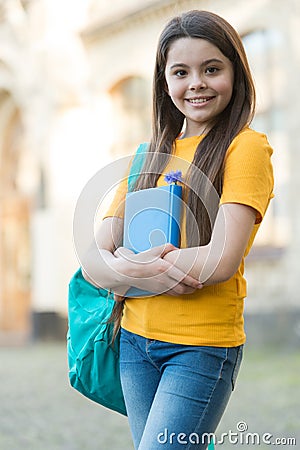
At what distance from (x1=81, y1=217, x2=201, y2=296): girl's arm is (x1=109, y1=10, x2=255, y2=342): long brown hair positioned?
0.10 metres

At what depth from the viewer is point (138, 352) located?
2178 mm

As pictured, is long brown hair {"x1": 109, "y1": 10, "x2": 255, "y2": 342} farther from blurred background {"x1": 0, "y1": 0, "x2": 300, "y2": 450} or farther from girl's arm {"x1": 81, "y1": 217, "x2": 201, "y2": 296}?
blurred background {"x1": 0, "y1": 0, "x2": 300, "y2": 450}

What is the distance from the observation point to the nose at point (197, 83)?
84.7 inches

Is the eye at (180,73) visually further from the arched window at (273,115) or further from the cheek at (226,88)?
the arched window at (273,115)

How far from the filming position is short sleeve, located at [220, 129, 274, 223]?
2.06 metres

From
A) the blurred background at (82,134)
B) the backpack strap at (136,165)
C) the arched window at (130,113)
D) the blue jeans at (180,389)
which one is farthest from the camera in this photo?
the arched window at (130,113)

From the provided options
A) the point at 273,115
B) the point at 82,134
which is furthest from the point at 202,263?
the point at 82,134

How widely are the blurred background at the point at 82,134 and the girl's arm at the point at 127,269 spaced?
7.31m

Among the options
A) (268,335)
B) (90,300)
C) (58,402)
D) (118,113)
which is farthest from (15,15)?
(90,300)

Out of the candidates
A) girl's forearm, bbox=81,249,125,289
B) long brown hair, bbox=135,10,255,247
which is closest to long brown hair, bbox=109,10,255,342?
long brown hair, bbox=135,10,255,247

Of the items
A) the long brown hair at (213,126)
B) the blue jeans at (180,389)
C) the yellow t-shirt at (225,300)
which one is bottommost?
the blue jeans at (180,389)

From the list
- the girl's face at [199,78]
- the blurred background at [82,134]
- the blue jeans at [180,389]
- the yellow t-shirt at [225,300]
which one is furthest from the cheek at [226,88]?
the blurred background at [82,134]

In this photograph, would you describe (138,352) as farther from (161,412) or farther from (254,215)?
(254,215)

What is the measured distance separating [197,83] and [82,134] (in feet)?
34.3
